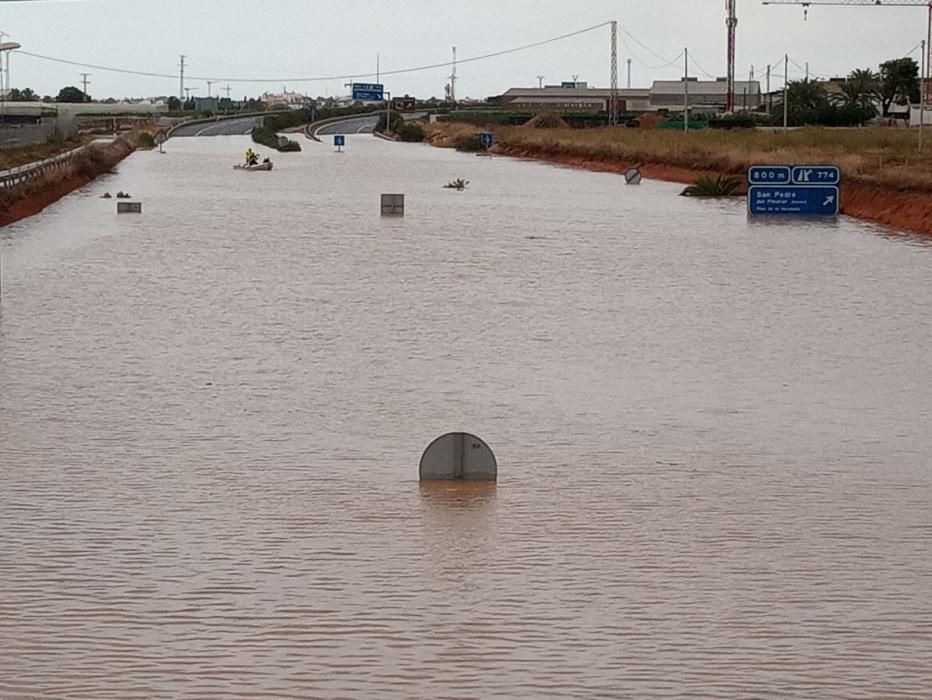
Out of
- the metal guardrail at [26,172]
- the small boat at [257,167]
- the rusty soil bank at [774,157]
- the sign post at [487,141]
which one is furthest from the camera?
the sign post at [487,141]

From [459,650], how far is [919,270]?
2229cm

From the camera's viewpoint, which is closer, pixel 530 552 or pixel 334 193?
pixel 530 552

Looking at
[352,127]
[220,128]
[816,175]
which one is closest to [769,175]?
[816,175]

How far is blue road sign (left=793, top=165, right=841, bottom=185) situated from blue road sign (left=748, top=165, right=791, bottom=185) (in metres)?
0.27

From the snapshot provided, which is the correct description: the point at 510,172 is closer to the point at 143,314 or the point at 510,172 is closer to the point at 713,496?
the point at 143,314

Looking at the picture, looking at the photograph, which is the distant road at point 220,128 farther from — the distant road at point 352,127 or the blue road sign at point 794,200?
the blue road sign at point 794,200

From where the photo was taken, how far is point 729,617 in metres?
9.58

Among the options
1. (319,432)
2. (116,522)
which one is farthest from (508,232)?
(116,522)

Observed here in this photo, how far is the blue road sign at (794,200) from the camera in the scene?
42.7 metres

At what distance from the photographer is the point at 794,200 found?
141ft

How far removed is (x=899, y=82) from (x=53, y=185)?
3732 inches

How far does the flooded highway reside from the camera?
887 centimetres

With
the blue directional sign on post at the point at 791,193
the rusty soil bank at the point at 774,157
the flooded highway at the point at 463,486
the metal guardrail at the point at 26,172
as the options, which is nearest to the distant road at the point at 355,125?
the rusty soil bank at the point at 774,157

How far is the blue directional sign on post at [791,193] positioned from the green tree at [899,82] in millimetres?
91561
